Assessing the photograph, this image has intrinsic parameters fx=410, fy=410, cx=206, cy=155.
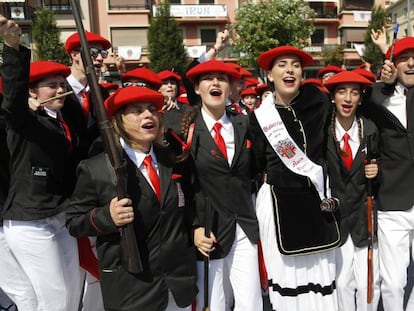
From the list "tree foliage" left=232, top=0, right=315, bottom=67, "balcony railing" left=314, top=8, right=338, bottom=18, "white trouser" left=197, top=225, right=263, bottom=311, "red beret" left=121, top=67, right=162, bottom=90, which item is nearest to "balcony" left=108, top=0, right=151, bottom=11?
"tree foliage" left=232, top=0, right=315, bottom=67

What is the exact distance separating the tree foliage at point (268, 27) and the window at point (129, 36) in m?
8.40

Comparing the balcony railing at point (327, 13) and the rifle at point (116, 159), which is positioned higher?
the balcony railing at point (327, 13)

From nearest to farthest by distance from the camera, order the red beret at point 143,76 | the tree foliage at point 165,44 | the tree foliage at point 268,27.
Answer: the red beret at point 143,76, the tree foliage at point 268,27, the tree foliage at point 165,44

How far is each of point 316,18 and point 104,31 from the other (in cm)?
1743

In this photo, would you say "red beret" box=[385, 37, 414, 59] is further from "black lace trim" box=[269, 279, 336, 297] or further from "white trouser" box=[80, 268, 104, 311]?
"white trouser" box=[80, 268, 104, 311]

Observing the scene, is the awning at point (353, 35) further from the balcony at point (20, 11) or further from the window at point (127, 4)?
the balcony at point (20, 11)

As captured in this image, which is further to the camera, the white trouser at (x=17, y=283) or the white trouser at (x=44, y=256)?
the white trouser at (x=17, y=283)

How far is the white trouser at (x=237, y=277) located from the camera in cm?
300

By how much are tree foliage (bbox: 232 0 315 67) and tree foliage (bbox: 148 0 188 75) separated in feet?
12.8

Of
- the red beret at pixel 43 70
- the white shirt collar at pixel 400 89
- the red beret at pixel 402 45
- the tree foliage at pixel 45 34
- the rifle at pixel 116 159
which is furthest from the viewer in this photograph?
the tree foliage at pixel 45 34

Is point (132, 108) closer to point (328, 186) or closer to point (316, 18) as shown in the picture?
point (328, 186)

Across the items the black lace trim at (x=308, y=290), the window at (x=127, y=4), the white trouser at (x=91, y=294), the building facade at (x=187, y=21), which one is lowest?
the white trouser at (x=91, y=294)

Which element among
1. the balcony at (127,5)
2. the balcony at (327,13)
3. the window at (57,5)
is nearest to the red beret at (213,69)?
the window at (57,5)

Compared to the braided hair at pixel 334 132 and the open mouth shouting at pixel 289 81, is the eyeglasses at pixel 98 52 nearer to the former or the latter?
the open mouth shouting at pixel 289 81
